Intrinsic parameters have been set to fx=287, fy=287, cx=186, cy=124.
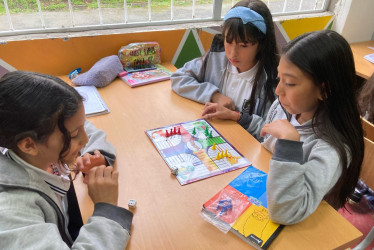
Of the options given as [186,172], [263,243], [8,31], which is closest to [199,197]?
[186,172]

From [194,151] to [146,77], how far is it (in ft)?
2.35

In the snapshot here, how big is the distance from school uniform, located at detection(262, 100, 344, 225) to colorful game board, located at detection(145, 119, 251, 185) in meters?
0.20

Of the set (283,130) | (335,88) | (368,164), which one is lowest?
(368,164)

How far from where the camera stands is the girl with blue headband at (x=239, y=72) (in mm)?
1226

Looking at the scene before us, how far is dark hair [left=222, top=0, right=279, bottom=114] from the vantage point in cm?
122

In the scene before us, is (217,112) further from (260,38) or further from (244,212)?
(244,212)

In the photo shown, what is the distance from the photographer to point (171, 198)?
824 mm

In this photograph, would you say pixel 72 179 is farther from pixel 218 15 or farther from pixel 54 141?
pixel 218 15

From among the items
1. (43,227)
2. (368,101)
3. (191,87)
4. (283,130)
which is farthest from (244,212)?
(368,101)

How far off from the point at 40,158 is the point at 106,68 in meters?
0.94

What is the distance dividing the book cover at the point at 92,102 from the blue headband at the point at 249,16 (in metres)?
0.69

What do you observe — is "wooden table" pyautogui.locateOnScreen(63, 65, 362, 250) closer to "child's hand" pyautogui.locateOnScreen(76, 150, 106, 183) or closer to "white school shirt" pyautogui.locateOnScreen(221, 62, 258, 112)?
"child's hand" pyautogui.locateOnScreen(76, 150, 106, 183)

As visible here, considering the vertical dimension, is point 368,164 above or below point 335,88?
below

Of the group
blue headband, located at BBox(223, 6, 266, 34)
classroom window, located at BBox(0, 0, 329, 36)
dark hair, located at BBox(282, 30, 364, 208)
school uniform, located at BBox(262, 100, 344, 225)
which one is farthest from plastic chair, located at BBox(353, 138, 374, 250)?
classroom window, located at BBox(0, 0, 329, 36)
